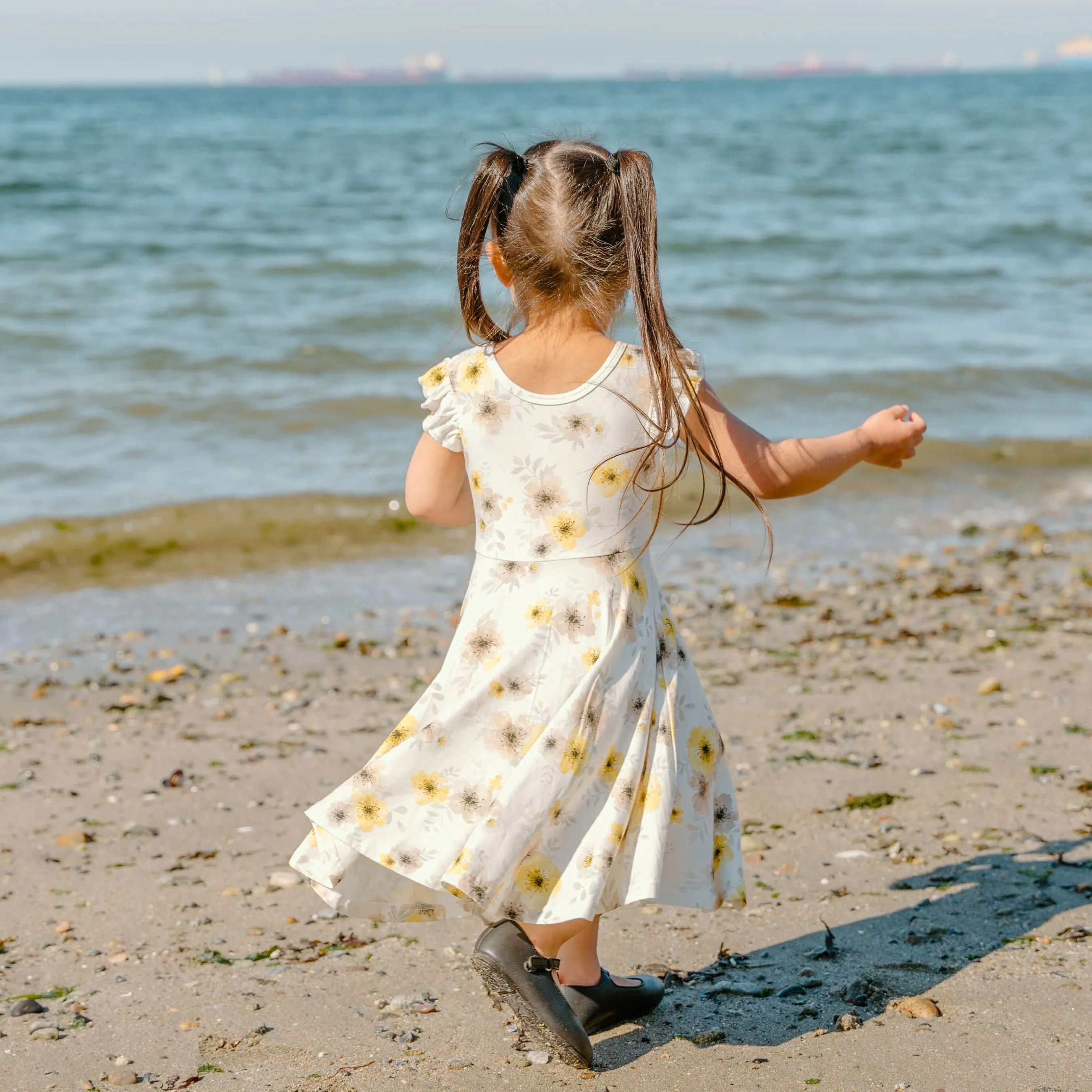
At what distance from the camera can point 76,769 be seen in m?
4.05

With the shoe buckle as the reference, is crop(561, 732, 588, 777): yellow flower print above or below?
above

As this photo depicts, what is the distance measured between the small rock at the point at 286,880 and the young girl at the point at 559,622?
98cm

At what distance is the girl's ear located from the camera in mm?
2344

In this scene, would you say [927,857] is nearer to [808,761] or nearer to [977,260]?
[808,761]

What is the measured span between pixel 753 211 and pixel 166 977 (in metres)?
17.6

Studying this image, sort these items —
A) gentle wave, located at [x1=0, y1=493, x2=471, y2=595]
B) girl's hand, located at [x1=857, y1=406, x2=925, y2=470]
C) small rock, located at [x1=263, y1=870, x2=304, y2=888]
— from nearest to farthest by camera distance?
girl's hand, located at [x1=857, y1=406, x2=925, y2=470] → small rock, located at [x1=263, y1=870, x2=304, y2=888] → gentle wave, located at [x1=0, y1=493, x2=471, y2=595]

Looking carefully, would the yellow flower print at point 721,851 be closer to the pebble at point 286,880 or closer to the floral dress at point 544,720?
the floral dress at point 544,720

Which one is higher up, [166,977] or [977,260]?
[977,260]

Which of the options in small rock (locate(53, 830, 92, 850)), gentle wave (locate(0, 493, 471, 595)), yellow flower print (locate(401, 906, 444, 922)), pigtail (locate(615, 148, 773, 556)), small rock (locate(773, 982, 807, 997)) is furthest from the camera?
gentle wave (locate(0, 493, 471, 595))

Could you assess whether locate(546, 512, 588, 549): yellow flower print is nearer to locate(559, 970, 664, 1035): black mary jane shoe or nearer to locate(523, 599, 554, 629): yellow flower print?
locate(523, 599, 554, 629): yellow flower print

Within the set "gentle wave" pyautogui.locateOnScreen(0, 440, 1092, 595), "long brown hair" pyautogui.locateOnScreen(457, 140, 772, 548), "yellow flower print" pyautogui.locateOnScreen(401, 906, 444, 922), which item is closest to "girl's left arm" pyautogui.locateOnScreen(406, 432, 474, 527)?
"long brown hair" pyautogui.locateOnScreen(457, 140, 772, 548)

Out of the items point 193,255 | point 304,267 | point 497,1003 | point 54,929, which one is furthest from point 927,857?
point 193,255

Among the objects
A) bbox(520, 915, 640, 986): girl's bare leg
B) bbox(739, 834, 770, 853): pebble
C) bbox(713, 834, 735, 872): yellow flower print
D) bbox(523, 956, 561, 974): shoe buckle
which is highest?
bbox(713, 834, 735, 872): yellow flower print

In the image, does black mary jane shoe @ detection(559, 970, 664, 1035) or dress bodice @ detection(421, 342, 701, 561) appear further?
black mary jane shoe @ detection(559, 970, 664, 1035)
